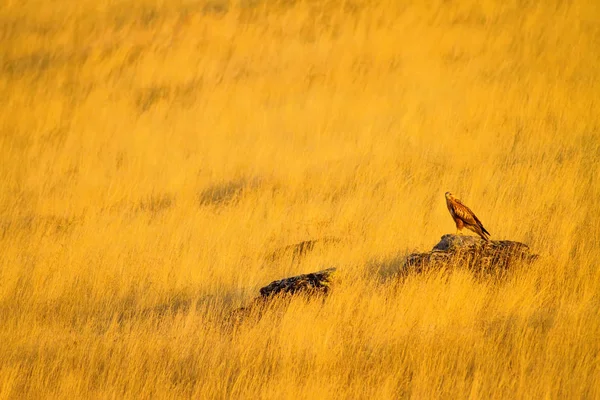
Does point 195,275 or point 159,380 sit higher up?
point 195,275

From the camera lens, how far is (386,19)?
779 inches

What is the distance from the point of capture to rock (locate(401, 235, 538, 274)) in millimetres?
7574

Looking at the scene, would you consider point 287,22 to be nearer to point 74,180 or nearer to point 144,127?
point 144,127

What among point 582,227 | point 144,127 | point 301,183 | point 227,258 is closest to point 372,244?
point 227,258

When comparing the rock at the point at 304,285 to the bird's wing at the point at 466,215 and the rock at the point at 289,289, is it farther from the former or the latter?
the bird's wing at the point at 466,215

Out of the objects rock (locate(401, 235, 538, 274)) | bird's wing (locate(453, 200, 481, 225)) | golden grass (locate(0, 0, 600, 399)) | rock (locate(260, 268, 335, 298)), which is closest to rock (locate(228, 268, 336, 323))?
rock (locate(260, 268, 335, 298))

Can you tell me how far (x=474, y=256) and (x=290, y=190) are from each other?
177 inches

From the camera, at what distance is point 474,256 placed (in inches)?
304

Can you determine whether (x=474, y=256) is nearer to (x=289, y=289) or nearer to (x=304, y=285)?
(x=304, y=285)

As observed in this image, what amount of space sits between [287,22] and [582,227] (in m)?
13.0

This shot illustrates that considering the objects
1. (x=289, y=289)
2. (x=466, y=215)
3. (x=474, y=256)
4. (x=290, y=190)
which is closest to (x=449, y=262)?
(x=474, y=256)

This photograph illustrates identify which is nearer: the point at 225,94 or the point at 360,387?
the point at 360,387

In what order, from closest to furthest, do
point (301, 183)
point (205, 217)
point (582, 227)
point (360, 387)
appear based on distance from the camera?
point (360, 387) → point (582, 227) → point (205, 217) → point (301, 183)

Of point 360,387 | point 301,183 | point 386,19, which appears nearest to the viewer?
point 360,387
